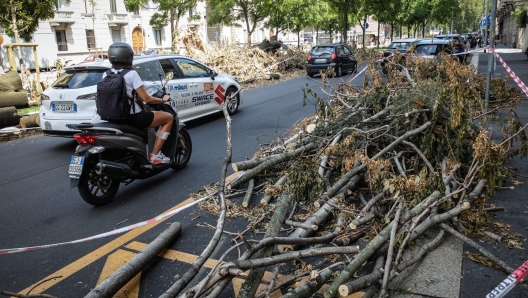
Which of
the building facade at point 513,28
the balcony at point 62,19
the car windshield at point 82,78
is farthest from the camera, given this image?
the building facade at point 513,28

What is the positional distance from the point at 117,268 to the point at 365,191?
2882 mm

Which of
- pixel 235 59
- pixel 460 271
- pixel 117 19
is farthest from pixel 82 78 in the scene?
pixel 117 19

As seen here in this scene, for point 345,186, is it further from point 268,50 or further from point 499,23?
point 499,23

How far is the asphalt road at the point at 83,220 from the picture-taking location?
394cm

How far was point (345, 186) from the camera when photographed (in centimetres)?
512

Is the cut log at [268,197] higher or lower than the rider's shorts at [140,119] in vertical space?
lower

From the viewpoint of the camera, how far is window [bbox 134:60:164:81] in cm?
950

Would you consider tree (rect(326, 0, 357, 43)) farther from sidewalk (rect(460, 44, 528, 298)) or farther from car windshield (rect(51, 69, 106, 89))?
sidewalk (rect(460, 44, 528, 298))

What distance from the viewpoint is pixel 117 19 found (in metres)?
43.7

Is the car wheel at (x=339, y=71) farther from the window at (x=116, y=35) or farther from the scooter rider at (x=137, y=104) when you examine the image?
the window at (x=116, y=35)

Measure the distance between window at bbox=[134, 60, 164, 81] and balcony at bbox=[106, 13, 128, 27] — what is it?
36.4m

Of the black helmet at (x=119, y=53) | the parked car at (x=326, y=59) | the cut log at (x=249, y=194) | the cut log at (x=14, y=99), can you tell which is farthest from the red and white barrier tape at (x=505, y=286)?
the parked car at (x=326, y=59)

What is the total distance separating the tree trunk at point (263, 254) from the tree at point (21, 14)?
14977 mm

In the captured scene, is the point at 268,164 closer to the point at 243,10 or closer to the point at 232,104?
the point at 232,104
